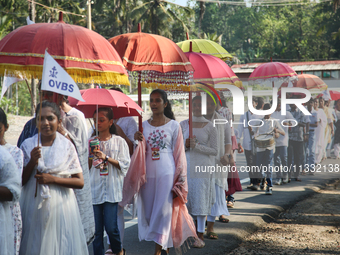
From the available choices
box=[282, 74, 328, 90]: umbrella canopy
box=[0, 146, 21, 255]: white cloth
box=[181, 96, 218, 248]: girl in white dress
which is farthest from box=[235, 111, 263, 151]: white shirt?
box=[0, 146, 21, 255]: white cloth

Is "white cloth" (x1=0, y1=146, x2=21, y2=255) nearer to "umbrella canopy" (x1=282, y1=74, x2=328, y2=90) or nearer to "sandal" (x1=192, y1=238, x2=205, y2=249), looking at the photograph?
"sandal" (x1=192, y1=238, x2=205, y2=249)

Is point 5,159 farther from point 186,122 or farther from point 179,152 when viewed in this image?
point 186,122

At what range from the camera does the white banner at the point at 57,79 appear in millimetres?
3270

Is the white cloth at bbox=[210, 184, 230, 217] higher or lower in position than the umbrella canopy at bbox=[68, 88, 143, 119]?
lower

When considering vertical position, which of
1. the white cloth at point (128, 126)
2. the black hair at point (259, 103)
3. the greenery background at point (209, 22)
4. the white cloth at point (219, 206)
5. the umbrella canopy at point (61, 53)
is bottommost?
the white cloth at point (219, 206)

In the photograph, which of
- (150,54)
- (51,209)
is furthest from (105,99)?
(51,209)

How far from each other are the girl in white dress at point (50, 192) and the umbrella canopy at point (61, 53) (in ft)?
1.56

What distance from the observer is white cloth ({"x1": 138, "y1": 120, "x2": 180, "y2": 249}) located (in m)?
4.83

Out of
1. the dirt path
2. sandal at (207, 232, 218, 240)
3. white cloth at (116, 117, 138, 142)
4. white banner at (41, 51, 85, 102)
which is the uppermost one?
white banner at (41, 51, 85, 102)

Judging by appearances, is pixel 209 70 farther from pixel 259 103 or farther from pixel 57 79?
pixel 259 103

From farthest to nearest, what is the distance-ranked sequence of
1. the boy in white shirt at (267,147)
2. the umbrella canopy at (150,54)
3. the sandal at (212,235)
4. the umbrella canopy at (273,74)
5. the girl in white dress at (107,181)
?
1. the umbrella canopy at (273,74)
2. the boy in white shirt at (267,147)
3. the sandal at (212,235)
4. the umbrella canopy at (150,54)
5. the girl in white dress at (107,181)

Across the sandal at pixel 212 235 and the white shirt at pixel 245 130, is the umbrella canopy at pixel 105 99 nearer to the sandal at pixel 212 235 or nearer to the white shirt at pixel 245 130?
the sandal at pixel 212 235

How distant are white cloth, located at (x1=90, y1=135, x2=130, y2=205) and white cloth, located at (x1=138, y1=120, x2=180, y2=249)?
1.26 feet

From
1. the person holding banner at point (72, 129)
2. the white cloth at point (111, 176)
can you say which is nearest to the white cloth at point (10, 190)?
the person holding banner at point (72, 129)
